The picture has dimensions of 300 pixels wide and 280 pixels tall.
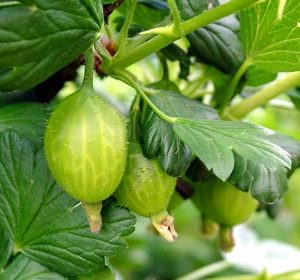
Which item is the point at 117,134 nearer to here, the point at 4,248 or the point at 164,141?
the point at 164,141

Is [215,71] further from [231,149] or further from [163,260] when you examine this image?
[163,260]

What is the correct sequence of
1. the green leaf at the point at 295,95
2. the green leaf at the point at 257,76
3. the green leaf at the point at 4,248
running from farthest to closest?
the green leaf at the point at 295,95, the green leaf at the point at 257,76, the green leaf at the point at 4,248

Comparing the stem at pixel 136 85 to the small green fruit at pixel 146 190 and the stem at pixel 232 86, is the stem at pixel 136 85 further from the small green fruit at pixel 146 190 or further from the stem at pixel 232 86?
the stem at pixel 232 86

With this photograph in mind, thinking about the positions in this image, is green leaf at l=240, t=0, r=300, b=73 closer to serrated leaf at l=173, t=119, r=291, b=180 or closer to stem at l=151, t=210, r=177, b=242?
serrated leaf at l=173, t=119, r=291, b=180

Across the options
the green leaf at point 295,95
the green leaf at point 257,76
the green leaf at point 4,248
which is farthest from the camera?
the green leaf at point 295,95

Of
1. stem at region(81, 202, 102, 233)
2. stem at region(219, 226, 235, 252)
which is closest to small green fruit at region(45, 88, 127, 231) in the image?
stem at region(81, 202, 102, 233)

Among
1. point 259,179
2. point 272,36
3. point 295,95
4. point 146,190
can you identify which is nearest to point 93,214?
point 146,190

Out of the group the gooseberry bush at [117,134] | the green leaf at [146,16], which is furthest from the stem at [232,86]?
the green leaf at [146,16]
